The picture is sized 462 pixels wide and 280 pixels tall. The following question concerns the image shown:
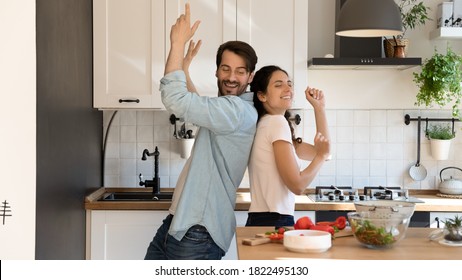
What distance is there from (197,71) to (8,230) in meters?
1.75

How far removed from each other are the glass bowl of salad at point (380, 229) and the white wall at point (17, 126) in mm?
1486

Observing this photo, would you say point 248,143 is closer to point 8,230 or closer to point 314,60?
point 8,230

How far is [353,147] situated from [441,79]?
0.74 m

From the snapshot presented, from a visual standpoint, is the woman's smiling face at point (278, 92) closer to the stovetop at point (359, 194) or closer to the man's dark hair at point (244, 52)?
the man's dark hair at point (244, 52)

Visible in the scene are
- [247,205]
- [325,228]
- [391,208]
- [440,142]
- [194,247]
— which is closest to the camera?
[391,208]

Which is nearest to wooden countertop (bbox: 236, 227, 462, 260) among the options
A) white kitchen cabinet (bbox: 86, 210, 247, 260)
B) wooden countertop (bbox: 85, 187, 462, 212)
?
wooden countertop (bbox: 85, 187, 462, 212)

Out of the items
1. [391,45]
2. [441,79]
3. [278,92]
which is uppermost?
[391,45]

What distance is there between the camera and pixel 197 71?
452 cm

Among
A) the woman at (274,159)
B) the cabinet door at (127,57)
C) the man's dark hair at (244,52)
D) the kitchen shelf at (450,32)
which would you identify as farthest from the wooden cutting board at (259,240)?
the kitchen shelf at (450,32)

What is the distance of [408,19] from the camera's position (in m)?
4.80

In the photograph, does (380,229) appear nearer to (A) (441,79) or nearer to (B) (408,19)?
(A) (441,79)

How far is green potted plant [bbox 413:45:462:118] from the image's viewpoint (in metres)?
4.65

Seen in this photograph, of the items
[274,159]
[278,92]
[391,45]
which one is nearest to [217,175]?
[274,159]

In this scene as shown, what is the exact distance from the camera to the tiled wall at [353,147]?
16.3 ft
